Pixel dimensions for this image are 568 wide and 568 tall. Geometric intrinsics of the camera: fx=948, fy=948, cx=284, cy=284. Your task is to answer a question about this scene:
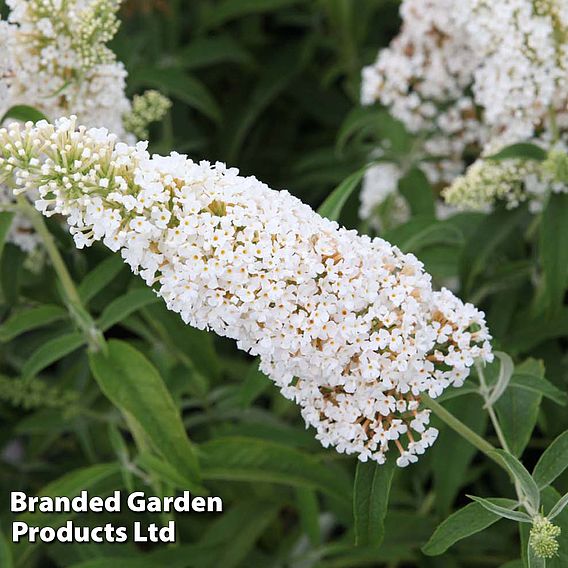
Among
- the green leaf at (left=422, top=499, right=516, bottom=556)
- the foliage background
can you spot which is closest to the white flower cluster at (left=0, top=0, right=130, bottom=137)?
the foliage background

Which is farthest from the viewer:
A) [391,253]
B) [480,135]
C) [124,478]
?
[480,135]

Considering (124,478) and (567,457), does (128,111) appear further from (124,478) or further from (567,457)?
(567,457)

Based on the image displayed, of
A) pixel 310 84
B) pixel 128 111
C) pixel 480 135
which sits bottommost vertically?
pixel 128 111

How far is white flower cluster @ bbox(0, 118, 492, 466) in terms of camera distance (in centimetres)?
187

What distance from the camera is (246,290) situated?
1.88 metres

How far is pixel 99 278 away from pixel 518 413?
120 centimetres

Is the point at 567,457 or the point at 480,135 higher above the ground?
the point at 480,135

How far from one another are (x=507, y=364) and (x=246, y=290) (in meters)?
0.74

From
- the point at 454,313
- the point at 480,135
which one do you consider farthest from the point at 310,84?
the point at 454,313

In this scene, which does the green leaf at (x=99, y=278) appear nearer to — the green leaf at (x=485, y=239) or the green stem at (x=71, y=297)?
the green stem at (x=71, y=297)

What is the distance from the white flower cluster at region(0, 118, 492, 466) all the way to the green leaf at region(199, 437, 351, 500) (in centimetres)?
73

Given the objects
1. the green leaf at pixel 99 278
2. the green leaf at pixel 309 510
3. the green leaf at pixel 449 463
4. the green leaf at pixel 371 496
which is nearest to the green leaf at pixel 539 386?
the green leaf at pixel 371 496

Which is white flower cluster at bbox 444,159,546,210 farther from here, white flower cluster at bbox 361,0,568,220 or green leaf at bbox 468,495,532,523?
green leaf at bbox 468,495,532,523

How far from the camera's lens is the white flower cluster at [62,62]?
2.59m
